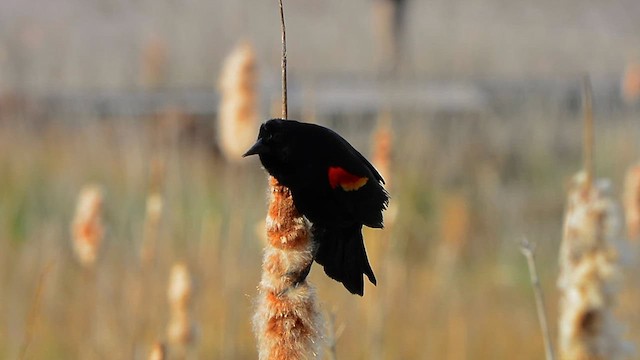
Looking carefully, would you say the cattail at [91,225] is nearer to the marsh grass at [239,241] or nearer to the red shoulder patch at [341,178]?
the marsh grass at [239,241]

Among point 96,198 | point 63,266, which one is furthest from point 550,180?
point 96,198

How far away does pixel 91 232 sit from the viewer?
2.06 meters

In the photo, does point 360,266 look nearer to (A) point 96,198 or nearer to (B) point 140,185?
(A) point 96,198

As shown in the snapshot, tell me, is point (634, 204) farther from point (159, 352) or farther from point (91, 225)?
point (159, 352)

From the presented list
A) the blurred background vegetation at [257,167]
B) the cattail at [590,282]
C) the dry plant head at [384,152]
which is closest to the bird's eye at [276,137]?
the blurred background vegetation at [257,167]

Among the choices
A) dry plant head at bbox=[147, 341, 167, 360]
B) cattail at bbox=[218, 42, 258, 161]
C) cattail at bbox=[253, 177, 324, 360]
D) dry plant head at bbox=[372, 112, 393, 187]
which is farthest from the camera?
cattail at bbox=[218, 42, 258, 161]

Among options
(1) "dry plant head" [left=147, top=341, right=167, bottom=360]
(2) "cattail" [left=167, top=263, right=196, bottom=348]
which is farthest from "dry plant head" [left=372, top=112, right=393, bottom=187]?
(1) "dry plant head" [left=147, top=341, right=167, bottom=360]

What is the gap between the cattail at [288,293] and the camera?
852 mm

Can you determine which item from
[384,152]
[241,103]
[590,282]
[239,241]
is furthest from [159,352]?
[239,241]

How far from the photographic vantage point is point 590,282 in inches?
53.4

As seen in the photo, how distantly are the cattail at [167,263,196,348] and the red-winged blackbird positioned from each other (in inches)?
33.4

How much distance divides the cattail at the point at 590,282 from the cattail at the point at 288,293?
22.9 inches

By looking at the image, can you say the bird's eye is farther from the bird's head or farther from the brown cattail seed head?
the brown cattail seed head

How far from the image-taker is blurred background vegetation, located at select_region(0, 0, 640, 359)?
2557 millimetres
